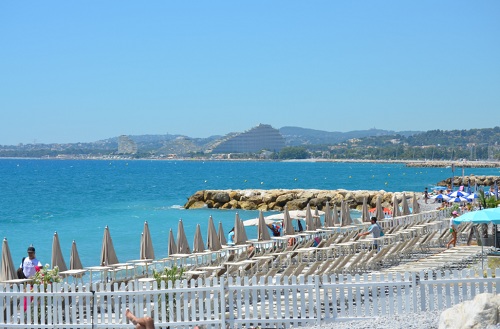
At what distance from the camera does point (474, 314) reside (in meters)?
8.38

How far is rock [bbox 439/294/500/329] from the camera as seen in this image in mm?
8336

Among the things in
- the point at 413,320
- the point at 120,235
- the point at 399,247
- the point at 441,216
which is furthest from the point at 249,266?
the point at 120,235

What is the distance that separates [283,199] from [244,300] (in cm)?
4393

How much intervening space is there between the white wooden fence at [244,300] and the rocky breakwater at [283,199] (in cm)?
4154

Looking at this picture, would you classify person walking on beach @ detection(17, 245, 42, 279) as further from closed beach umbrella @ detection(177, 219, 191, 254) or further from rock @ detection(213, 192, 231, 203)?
rock @ detection(213, 192, 231, 203)

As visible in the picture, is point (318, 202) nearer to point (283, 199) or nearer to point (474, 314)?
point (283, 199)

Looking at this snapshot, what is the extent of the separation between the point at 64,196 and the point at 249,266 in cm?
6836

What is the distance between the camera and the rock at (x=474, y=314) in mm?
8336

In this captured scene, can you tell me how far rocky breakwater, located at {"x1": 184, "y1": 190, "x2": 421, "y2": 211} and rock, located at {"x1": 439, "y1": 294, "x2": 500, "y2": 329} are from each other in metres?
43.4

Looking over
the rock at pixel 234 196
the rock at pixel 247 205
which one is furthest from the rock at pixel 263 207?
the rock at pixel 234 196

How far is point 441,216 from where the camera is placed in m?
28.5

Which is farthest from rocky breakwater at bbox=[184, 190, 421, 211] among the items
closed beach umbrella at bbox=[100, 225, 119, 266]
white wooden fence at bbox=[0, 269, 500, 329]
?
white wooden fence at bbox=[0, 269, 500, 329]

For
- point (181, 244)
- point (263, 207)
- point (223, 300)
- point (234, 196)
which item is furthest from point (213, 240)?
point (234, 196)

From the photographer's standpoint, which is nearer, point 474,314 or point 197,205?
point 474,314
